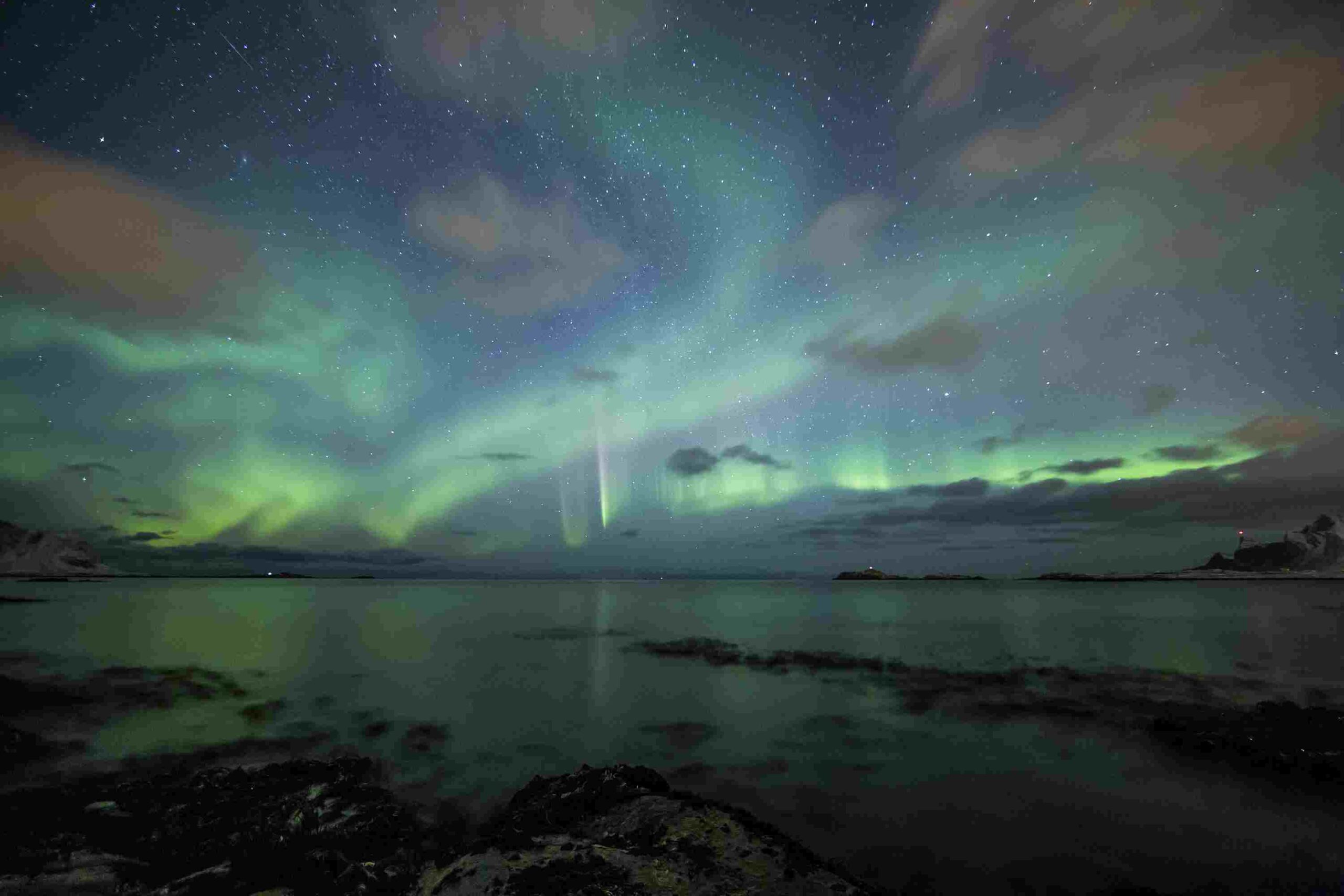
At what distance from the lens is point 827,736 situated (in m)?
17.3

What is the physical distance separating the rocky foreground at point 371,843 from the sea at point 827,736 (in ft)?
9.54

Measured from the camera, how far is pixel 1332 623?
192 ft

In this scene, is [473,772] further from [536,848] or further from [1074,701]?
[1074,701]

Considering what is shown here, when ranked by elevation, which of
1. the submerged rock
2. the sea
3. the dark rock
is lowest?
the sea

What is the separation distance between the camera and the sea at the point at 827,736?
32.4 ft

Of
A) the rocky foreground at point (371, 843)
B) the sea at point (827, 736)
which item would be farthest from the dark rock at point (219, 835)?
the sea at point (827, 736)

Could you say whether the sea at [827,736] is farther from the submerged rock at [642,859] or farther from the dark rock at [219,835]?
the submerged rock at [642,859]

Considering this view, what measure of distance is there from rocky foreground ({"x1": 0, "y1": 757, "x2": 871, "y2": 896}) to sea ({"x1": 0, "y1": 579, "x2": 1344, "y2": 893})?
2.91 m

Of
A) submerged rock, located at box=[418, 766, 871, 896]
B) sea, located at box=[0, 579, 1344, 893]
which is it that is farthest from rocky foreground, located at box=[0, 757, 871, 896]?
sea, located at box=[0, 579, 1344, 893]

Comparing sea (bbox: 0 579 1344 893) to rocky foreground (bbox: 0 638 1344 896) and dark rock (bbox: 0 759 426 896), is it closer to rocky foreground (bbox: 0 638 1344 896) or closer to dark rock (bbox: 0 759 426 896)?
rocky foreground (bbox: 0 638 1344 896)

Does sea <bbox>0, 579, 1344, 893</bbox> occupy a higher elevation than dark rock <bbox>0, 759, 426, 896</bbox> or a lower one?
lower

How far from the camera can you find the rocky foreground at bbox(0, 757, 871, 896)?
6.21 meters

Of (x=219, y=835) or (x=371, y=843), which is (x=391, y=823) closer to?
(x=371, y=843)

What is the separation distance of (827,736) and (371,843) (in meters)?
12.6
